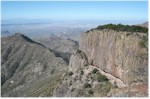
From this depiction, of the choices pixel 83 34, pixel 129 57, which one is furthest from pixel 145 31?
pixel 83 34

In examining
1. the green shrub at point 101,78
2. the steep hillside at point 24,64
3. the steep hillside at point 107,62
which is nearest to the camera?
the steep hillside at point 107,62

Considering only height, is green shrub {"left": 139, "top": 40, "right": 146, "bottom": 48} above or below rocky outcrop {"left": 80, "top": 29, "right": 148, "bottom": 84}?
above

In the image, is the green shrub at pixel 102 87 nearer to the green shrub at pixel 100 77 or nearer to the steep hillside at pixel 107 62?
the steep hillside at pixel 107 62

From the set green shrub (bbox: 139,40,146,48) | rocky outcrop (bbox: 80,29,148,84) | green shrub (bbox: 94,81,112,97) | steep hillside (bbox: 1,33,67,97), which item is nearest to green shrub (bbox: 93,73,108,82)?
green shrub (bbox: 94,81,112,97)

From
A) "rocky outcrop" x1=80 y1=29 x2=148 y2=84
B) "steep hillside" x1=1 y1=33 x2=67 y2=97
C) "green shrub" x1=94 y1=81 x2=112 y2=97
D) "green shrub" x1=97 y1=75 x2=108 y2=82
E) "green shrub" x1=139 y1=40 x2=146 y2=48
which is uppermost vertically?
"green shrub" x1=139 y1=40 x2=146 y2=48

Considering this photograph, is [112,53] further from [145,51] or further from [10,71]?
[10,71]

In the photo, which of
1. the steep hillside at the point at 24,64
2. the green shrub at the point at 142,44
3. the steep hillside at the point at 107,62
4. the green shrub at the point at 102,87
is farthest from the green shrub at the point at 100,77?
the steep hillside at the point at 24,64

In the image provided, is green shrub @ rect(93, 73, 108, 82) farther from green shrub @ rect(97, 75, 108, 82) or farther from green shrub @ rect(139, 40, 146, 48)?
green shrub @ rect(139, 40, 146, 48)
